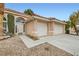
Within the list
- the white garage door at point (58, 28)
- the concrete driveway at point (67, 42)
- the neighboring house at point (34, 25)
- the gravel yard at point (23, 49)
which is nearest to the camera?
the gravel yard at point (23, 49)

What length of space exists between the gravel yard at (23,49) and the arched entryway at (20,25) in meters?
0.24

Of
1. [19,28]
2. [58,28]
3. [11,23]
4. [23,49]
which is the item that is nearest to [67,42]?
[58,28]

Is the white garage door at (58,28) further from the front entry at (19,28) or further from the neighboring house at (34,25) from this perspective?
the front entry at (19,28)

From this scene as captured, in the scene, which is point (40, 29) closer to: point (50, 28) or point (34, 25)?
point (34, 25)

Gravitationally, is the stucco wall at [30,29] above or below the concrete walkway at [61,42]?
above

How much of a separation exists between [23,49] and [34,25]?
877 millimetres

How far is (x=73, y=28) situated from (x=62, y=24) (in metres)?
0.37

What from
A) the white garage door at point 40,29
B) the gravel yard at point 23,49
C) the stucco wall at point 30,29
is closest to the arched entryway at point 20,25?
the stucco wall at point 30,29

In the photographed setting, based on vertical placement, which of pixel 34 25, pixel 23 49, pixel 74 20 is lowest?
pixel 23 49

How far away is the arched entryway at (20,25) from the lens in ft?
21.9

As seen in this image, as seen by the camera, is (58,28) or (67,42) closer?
(67,42)

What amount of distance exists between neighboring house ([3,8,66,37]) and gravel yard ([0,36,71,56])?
0.37 meters

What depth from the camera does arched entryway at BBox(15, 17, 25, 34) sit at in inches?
263

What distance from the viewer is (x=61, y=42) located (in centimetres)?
672
